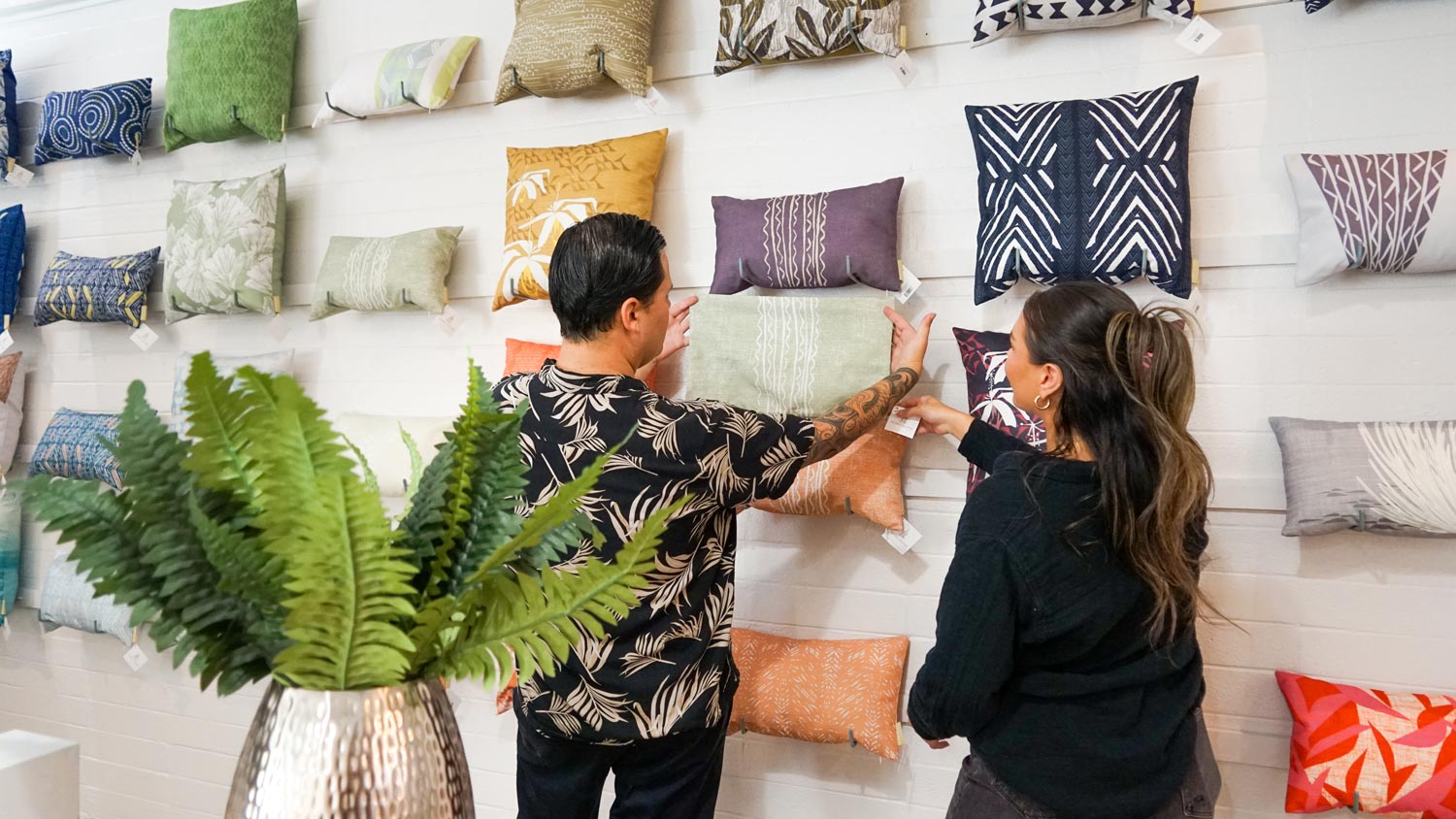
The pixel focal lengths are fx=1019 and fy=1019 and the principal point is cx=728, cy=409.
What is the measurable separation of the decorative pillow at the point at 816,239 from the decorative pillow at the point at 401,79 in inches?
37.0

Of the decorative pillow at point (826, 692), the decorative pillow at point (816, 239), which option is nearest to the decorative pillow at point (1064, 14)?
the decorative pillow at point (816, 239)

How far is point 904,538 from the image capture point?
238 centimetres

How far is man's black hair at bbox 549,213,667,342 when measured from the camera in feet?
6.22

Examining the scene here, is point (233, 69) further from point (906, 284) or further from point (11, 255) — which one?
point (906, 284)

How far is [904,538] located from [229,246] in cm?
212

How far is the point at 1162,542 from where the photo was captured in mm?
1497

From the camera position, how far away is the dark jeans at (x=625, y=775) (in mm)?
1943

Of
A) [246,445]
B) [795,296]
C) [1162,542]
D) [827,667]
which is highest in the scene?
[795,296]

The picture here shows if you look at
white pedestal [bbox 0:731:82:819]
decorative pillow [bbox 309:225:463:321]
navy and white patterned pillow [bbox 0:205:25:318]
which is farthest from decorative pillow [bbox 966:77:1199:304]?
navy and white patterned pillow [bbox 0:205:25:318]

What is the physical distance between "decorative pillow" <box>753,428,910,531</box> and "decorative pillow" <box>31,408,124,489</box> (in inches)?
87.2

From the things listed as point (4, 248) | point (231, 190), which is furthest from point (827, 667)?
point (4, 248)

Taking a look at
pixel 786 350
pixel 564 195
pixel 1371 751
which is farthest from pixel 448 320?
pixel 1371 751

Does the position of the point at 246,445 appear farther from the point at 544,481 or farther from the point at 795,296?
the point at 795,296

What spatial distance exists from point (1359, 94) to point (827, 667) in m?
1.65
